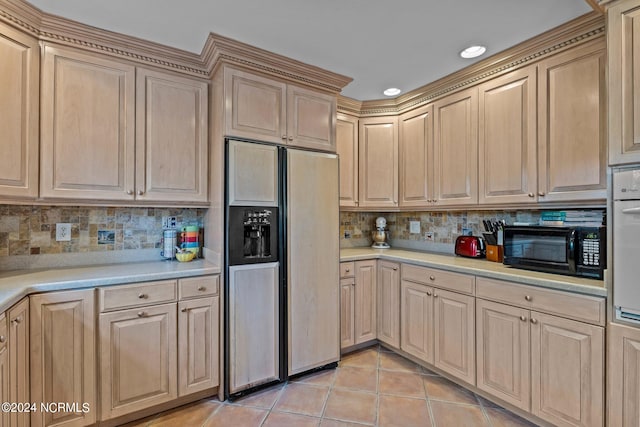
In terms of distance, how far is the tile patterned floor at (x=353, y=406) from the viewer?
1878 mm

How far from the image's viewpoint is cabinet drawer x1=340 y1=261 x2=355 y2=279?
8.81ft

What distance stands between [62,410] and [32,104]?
174 centimetres

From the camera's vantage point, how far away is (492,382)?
1.99 m

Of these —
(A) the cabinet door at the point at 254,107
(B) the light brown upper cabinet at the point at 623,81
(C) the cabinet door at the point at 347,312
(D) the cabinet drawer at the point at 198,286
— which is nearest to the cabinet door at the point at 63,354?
(D) the cabinet drawer at the point at 198,286

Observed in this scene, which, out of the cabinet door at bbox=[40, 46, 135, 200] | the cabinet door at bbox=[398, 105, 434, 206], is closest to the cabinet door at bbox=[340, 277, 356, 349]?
the cabinet door at bbox=[398, 105, 434, 206]

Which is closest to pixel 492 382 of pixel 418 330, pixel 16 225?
pixel 418 330

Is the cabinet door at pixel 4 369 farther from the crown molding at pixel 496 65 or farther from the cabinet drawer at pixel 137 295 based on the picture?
the crown molding at pixel 496 65

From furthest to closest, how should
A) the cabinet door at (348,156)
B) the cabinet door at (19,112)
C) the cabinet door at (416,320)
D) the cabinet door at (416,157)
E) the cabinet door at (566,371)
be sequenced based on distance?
the cabinet door at (348,156) < the cabinet door at (416,157) < the cabinet door at (416,320) < the cabinet door at (19,112) < the cabinet door at (566,371)

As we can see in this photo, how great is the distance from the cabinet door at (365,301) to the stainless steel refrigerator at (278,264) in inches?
12.8

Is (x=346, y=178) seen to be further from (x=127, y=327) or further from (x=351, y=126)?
(x=127, y=327)

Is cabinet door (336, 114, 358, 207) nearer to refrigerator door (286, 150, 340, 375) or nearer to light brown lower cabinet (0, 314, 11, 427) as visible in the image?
refrigerator door (286, 150, 340, 375)

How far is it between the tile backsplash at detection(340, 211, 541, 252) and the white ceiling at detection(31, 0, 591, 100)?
1.29 meters

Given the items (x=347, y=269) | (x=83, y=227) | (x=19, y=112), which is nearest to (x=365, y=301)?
(x=347, y=269)

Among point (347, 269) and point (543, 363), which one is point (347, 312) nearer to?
point (347, 269)
